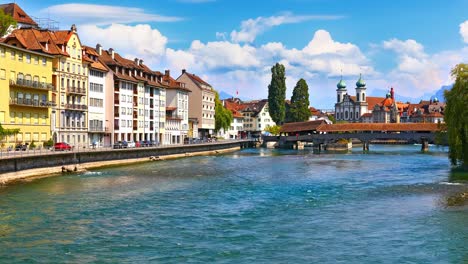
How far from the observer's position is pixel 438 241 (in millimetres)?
25203

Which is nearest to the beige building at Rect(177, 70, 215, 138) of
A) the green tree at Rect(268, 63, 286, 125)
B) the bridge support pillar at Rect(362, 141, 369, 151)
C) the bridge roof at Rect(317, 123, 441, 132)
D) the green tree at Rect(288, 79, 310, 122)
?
the green tree at Rect(268, 63, 286, 125)

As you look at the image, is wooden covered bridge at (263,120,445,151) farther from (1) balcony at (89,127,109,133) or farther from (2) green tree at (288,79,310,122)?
(1) balcony at (89,127,109,133)

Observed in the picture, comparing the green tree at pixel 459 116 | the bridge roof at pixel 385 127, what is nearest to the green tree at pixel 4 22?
the green tree at pixel 459 116

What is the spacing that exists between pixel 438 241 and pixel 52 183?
29.2 meters

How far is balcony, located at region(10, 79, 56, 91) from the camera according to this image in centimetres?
6191

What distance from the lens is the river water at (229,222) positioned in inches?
909

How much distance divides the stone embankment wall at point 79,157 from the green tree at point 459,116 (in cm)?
3305

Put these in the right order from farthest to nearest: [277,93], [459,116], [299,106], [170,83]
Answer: [299,106], [277,93], [170,83], [459,116]

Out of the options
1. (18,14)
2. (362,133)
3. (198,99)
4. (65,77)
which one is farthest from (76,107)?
(362,133)

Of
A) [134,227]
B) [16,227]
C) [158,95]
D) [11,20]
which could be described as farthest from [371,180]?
[158,95]

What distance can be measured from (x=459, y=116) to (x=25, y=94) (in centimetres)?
4186

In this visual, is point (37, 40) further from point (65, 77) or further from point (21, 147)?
point (21, 147)

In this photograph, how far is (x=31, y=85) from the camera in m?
64.8

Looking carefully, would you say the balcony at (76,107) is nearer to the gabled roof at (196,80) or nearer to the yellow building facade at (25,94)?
the yellow building facade at (25,94)
